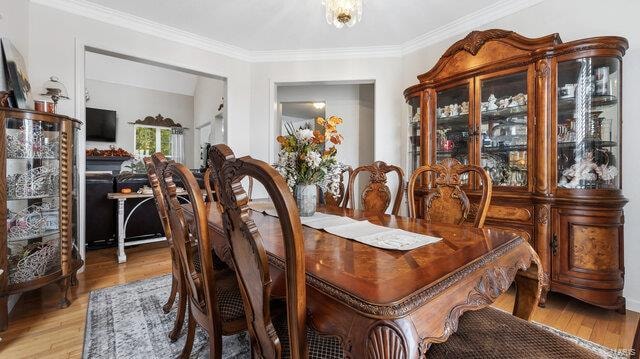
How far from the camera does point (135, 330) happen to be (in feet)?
5.77

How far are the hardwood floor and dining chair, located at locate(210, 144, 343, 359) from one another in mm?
1454

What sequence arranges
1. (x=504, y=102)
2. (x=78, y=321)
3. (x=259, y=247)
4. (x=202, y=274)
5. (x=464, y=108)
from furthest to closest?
1. (x=464, y=108)
2. (x=504, y=102)
3. (x=78, y=321)
4. (x=202, y=274)
5. (x=259, y=247)

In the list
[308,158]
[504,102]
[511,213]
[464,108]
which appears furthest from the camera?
[464,108]

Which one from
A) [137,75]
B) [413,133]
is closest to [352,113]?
[413,133]

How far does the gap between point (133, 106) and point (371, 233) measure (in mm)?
8044

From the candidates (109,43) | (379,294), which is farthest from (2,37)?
(379,294)

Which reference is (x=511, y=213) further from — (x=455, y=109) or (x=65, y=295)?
(x=65, y=295)

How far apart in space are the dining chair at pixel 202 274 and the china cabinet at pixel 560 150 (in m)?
1.58

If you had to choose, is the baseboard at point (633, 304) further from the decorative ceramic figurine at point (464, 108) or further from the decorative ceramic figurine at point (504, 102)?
the decorative ceramic figurine at point (464, 108)

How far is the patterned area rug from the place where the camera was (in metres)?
1.55

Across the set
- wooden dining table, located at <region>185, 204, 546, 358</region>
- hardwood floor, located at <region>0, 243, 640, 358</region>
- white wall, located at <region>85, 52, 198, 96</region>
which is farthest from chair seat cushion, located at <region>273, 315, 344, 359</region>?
white wall, located at <region>85, 52, 198, 96</region>

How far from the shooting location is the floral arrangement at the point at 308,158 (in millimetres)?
1501

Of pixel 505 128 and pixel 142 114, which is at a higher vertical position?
pixel 142 114

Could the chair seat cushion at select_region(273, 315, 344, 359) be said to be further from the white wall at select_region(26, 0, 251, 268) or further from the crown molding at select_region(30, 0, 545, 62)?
the crown molding at select_region(30, 0, 545, 62)
